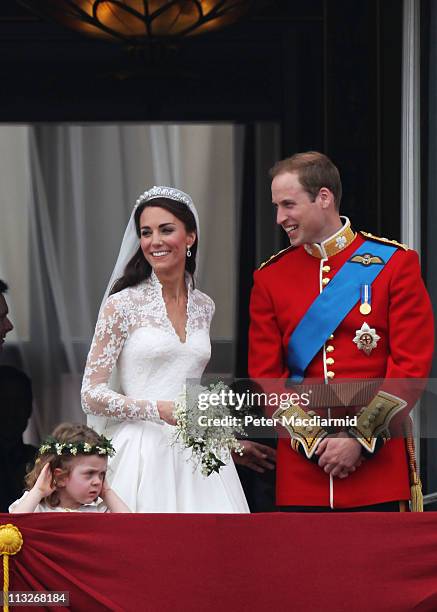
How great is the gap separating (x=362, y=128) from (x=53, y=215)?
5.02 ft

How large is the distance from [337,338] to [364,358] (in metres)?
0.10

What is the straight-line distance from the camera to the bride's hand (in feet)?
16.3

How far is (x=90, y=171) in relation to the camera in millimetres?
7363

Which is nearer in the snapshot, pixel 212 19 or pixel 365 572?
pixel 365 572

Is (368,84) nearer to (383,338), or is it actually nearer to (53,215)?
(53,215)

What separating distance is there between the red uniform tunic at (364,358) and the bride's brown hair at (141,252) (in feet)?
1.60

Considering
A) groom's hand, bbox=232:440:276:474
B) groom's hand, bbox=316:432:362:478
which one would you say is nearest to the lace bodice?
groom's hand, bbox=232:440:276:474

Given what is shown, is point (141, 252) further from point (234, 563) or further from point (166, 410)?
point (234, 563)

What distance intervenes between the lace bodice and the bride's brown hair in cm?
6

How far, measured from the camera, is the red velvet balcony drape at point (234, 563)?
15.3ft

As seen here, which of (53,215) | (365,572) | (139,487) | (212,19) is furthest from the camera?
(53,215)

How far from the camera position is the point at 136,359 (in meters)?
5.11

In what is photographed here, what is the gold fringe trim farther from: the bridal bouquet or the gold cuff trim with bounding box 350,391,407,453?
the bridal bouquet

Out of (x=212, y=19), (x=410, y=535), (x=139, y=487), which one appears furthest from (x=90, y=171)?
(x=410, y=535)
